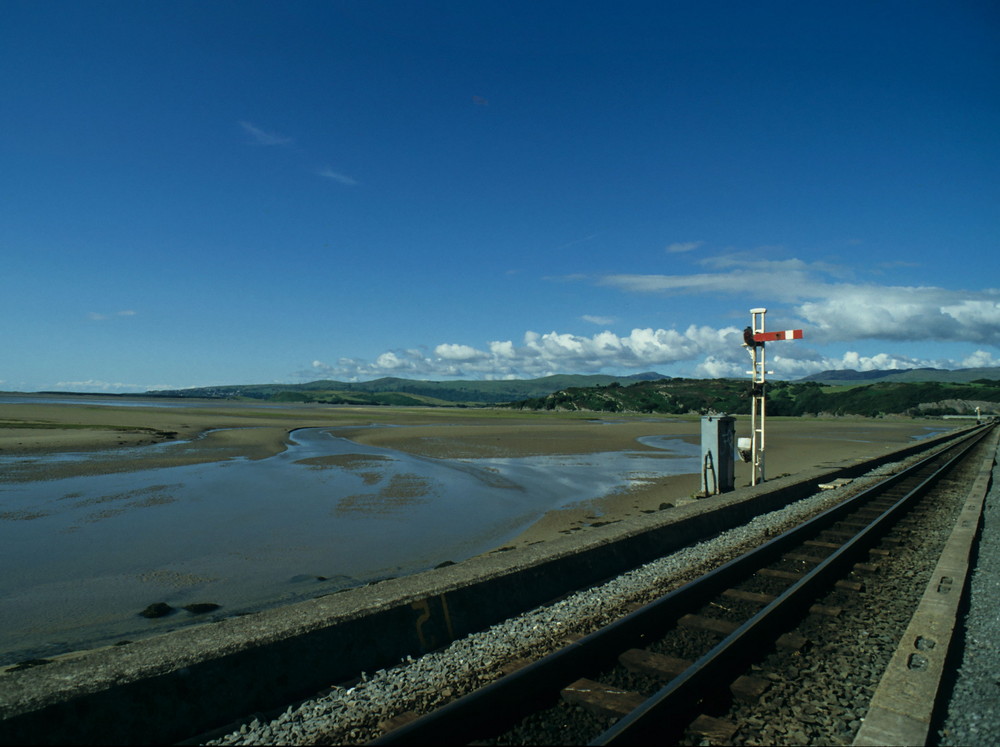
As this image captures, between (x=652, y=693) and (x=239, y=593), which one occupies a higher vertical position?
(x=652, y=693)

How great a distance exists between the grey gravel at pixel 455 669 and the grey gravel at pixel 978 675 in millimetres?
244

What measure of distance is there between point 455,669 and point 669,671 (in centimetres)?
153

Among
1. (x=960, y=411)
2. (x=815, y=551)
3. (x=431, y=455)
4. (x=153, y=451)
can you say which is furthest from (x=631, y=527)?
(x=960, y=411)

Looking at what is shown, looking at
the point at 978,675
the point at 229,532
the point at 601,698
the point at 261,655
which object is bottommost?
the point at 229,532

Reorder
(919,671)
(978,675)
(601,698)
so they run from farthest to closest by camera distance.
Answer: (978,675) < (919,671) < (601,698)

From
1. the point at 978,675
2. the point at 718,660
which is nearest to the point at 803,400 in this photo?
the point at 978,675

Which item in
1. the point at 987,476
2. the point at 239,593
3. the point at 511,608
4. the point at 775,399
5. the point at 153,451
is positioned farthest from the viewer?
the point at 775,399

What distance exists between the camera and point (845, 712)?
4.02m

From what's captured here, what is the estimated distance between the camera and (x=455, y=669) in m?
4.47

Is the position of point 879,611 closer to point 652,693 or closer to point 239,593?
point 652,693

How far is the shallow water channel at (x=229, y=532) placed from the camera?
7656 mm

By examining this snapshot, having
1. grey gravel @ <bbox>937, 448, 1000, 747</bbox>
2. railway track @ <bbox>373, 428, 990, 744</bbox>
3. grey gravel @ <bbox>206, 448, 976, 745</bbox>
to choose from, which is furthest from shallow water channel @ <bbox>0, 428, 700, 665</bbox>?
grey gravel @ <bbox>937, 448, 1000, 747</bbox>

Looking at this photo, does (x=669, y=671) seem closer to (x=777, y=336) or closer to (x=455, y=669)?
(x=455, y=669)

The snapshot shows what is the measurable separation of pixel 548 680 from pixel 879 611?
3.86 meters
